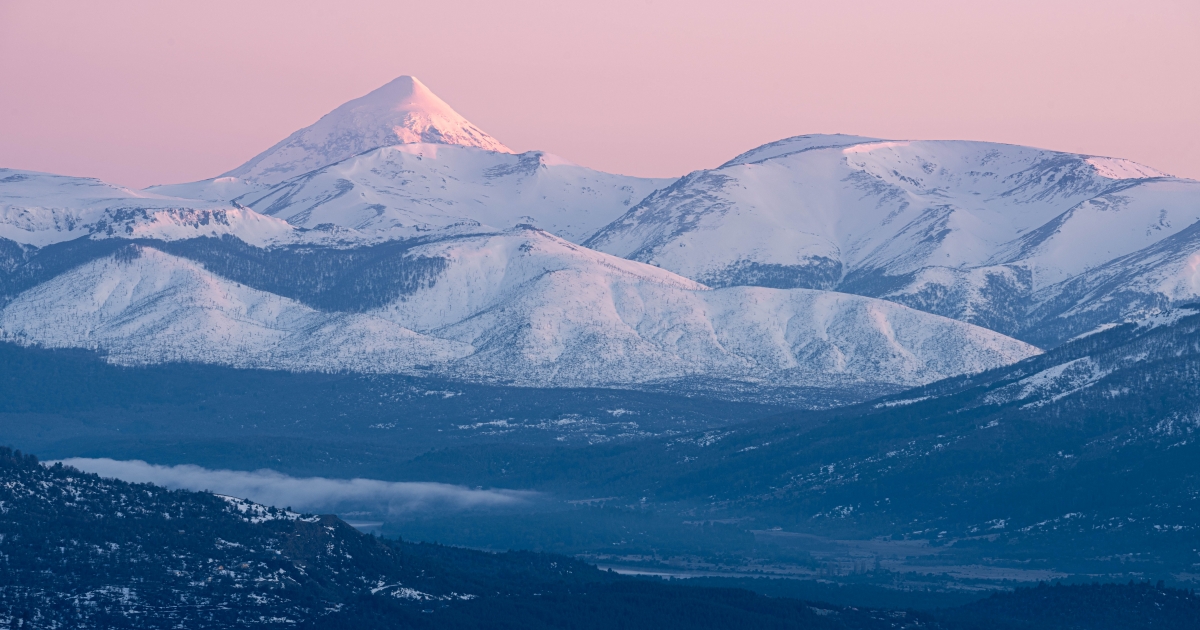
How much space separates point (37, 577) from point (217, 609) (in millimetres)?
15290

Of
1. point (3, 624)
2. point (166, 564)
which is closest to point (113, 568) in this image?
point (166, 564)

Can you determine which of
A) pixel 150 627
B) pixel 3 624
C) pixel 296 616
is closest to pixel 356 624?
pixel 296 616

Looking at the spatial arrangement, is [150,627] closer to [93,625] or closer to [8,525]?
[93,625]

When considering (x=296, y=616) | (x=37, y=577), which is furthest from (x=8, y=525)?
(x=296, y=616)

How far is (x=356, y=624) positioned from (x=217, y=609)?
495 inches

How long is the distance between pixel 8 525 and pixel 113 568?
9.99m

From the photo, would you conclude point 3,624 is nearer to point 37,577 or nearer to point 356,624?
point 37,577

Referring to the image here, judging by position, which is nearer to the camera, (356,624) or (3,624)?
(3,624)

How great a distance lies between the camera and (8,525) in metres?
197

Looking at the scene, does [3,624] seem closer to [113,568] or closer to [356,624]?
[113,568]

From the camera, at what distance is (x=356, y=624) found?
200m

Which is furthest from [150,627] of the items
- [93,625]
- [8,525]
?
[8,525]

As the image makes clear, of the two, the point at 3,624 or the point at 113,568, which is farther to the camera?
the point at 113,568

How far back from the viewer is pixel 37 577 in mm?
189500
